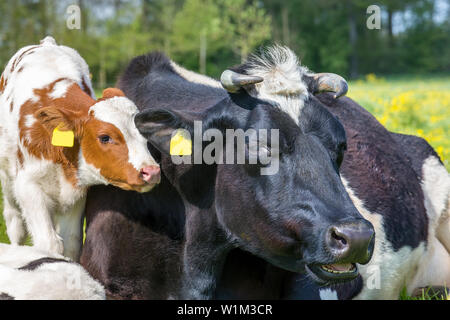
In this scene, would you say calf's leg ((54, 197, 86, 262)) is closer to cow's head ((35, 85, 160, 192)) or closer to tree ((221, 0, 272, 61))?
cow's head ((35, 85, 160, 192))

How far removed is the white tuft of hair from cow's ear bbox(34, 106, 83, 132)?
136cm

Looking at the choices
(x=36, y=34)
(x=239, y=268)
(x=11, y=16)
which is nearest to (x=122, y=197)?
(x=239, y=268)

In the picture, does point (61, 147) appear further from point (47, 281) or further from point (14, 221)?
point (14, 221)

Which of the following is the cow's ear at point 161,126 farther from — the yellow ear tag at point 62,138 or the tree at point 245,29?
the tree at point 245,29

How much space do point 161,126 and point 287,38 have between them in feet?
169

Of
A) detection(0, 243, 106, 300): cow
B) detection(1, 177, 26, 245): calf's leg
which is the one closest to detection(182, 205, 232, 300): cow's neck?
detection(0, 243, 106, 300): cow

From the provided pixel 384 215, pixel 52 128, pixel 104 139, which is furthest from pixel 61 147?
pixel 384 215

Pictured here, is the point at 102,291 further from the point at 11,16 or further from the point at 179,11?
the point at 179,11

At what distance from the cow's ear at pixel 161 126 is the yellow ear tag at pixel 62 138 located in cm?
60

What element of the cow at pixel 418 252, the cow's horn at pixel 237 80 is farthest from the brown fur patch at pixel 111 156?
the cow at pixel 418 252

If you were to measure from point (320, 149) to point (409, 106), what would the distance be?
1049 centimetres

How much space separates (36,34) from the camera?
2881 cm

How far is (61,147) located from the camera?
4578 millimetres

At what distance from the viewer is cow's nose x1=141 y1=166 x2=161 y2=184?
3994 millimetres
